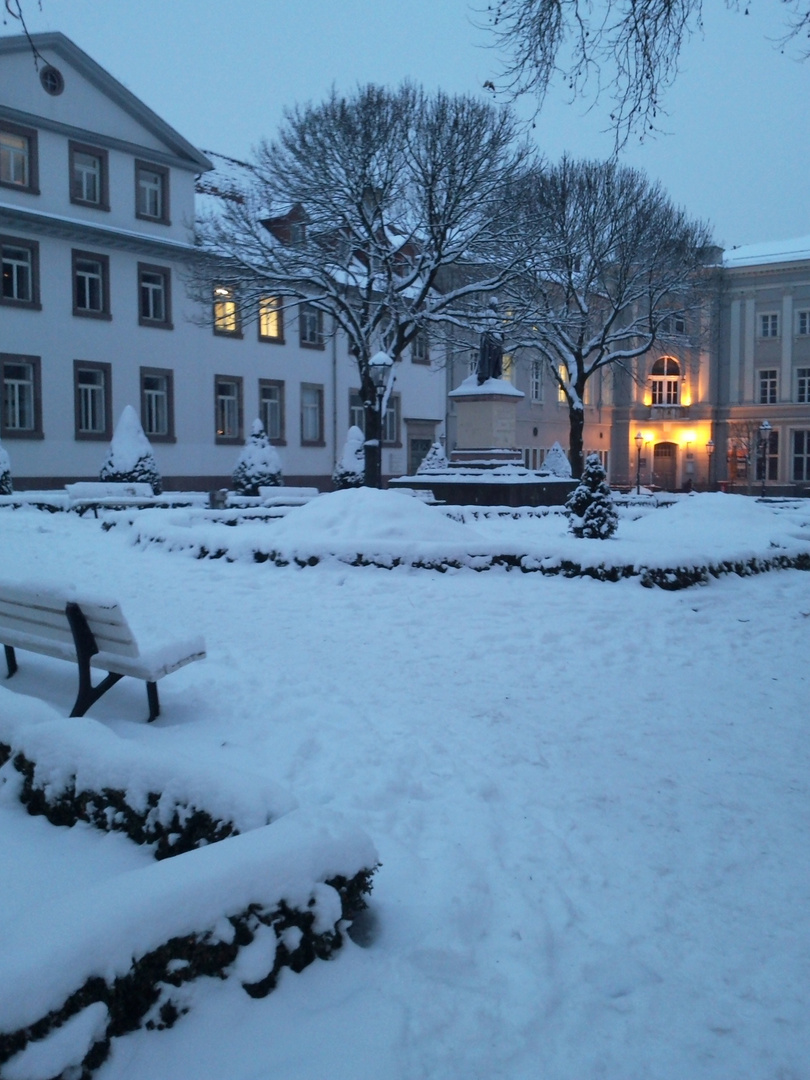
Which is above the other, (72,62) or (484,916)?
(72,62)


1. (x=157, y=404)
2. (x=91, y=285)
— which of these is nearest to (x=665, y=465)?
(x=157, y=404)

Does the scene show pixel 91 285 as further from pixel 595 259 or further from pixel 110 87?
pixel 595 259

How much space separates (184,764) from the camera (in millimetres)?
3621

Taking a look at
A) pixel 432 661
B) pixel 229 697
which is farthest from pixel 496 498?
pixel 229 697

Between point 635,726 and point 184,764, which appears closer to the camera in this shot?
point 184,764

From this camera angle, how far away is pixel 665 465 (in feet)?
196

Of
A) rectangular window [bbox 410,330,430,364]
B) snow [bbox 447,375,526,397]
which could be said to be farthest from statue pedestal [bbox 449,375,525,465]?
rectangular window [bbox 410,330,430,364]

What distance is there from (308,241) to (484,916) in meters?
24.3

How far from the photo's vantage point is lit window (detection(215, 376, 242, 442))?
34750 mm

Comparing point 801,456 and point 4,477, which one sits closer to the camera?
point 4,477

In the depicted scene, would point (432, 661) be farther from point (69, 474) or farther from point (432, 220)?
point (69, 474)

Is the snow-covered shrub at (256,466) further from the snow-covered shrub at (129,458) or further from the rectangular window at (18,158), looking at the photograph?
the rectangular window at (18,158)

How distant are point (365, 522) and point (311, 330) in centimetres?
2707

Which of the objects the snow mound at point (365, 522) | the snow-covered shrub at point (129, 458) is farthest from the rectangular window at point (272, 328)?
the snow mound at point (365, 522)
